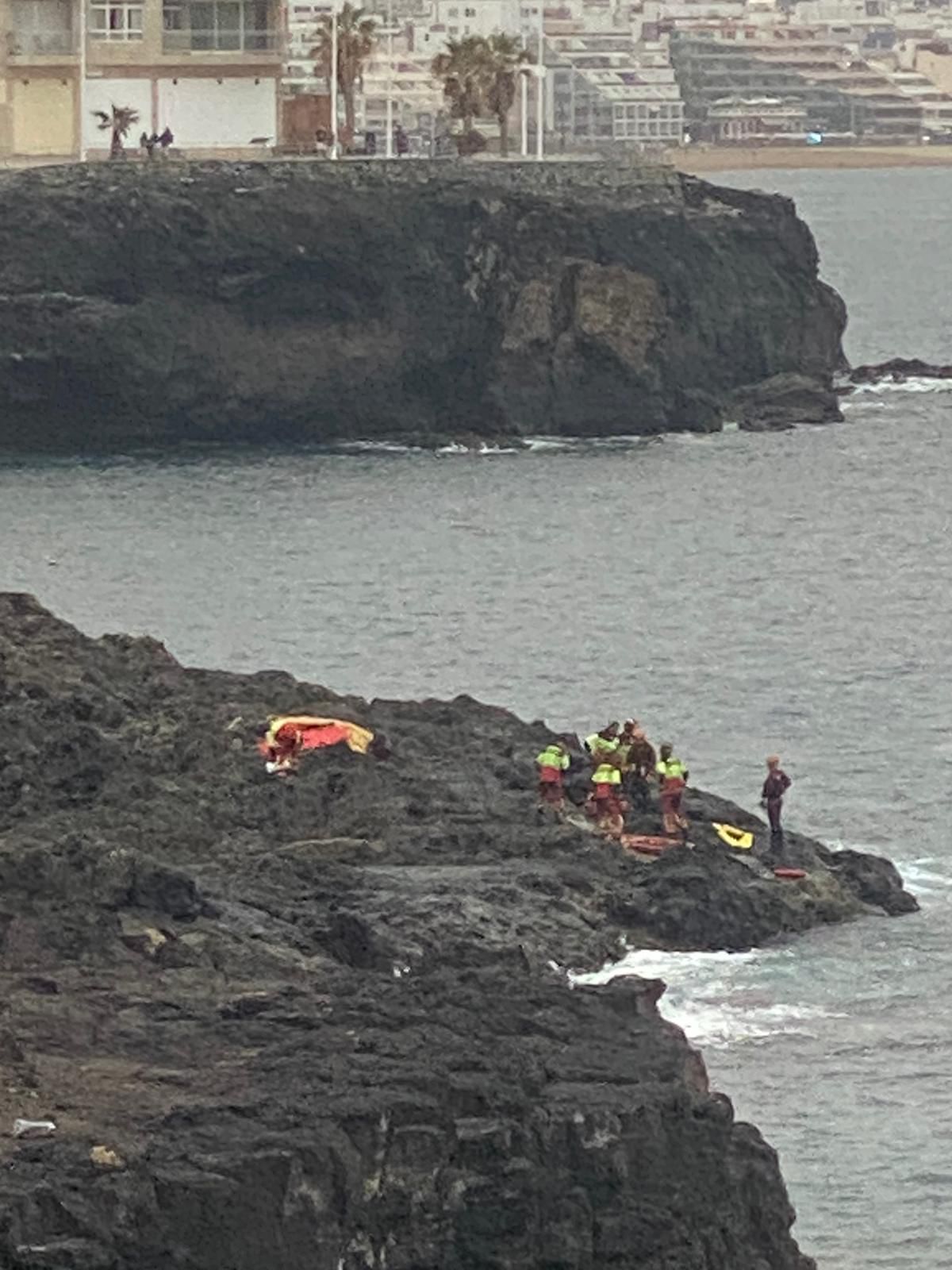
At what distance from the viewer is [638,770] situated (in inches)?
1860

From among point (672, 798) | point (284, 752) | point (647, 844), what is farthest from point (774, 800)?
point (284, 752)

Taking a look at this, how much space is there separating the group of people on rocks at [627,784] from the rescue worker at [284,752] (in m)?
2.69

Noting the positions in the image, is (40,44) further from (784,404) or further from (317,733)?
(317,733)

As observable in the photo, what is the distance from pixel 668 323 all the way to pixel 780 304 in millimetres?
5418

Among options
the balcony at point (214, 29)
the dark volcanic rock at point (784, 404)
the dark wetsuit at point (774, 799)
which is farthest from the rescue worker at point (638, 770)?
the balcony at point (214, 29)

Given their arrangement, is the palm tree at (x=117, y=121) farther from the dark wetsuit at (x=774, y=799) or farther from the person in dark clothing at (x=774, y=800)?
the dark wetsuit at (x=774, y=799)

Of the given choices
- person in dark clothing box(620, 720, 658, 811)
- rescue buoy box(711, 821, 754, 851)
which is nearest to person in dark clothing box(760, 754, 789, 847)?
rescue buoy box(711, 821, 754, 851)

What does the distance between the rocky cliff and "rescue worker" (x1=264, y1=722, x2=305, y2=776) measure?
50.6 m

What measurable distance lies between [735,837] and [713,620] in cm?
2546

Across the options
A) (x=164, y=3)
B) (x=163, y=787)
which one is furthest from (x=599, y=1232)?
(x=164, y=3)

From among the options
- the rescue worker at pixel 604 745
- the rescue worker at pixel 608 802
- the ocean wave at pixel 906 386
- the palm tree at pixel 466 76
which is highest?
the palm tree at pixel 466 76

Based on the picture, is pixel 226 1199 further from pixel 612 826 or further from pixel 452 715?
pixel 452 715

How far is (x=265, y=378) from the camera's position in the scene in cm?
9950

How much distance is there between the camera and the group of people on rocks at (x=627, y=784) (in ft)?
151
